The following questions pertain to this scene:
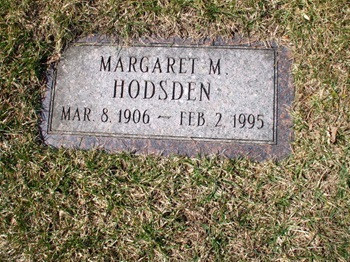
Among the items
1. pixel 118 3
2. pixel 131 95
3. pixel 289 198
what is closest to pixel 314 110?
pixel 289 198

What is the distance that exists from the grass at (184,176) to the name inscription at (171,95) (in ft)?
0.41

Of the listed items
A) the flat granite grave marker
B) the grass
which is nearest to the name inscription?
the flat granite grave marker

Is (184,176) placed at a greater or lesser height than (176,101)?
lesser

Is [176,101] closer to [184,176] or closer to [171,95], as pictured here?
[171,95]

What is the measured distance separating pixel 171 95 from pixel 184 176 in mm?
459

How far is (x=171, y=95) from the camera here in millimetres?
2480

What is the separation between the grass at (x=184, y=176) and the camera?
2.31 m

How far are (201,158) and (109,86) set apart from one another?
664 millimetres

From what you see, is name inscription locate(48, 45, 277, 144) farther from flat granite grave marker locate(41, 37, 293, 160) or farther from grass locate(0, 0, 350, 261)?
grass locate(0, 0, 350, 261)

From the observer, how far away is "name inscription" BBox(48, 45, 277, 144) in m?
2.44

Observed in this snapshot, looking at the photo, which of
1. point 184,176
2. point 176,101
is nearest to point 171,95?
point 176,101

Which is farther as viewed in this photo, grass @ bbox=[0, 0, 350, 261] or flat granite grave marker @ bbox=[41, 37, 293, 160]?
flat granite grave marker @ bbox=[41, 37, 293, 160]

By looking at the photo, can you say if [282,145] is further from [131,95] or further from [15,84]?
[15,84]

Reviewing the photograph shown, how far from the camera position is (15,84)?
2.56 m
